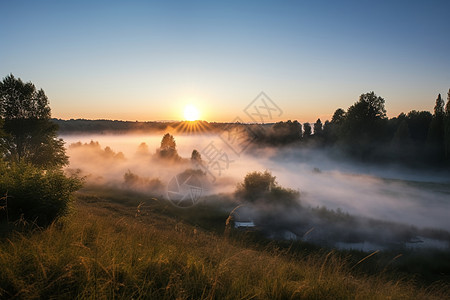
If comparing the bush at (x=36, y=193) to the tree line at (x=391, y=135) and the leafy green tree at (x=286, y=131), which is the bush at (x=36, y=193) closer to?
the tree line at (x=391, y=135)

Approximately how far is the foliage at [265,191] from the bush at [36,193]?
47.6 m

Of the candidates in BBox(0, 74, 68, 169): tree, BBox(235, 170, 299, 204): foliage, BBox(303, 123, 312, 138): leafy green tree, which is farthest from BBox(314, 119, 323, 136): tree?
BBox(0, 74, 68, 169): tree

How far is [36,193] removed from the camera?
789 cm

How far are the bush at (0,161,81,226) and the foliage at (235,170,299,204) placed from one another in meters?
47.6

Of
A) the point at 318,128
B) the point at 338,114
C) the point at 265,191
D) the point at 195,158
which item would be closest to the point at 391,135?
the point at 338,114

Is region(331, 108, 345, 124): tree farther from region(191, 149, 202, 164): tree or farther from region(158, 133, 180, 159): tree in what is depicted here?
region(158, 133, 180, 159): tree

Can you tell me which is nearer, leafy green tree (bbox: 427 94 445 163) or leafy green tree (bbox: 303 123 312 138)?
leafy green tree (bbox: 427 94 445 163)

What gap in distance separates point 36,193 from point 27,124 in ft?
99.2

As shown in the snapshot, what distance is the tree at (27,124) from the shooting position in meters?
29.9

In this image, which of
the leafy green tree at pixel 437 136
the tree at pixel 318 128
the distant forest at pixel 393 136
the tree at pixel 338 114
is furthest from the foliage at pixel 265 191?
the tree at pixel 318 128

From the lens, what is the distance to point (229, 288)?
13.9 feet

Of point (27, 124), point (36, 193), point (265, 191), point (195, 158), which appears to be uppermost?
point (27, 124)

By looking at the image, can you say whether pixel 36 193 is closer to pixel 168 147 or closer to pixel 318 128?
pixel 168 147

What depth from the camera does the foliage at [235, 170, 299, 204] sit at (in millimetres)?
52688
